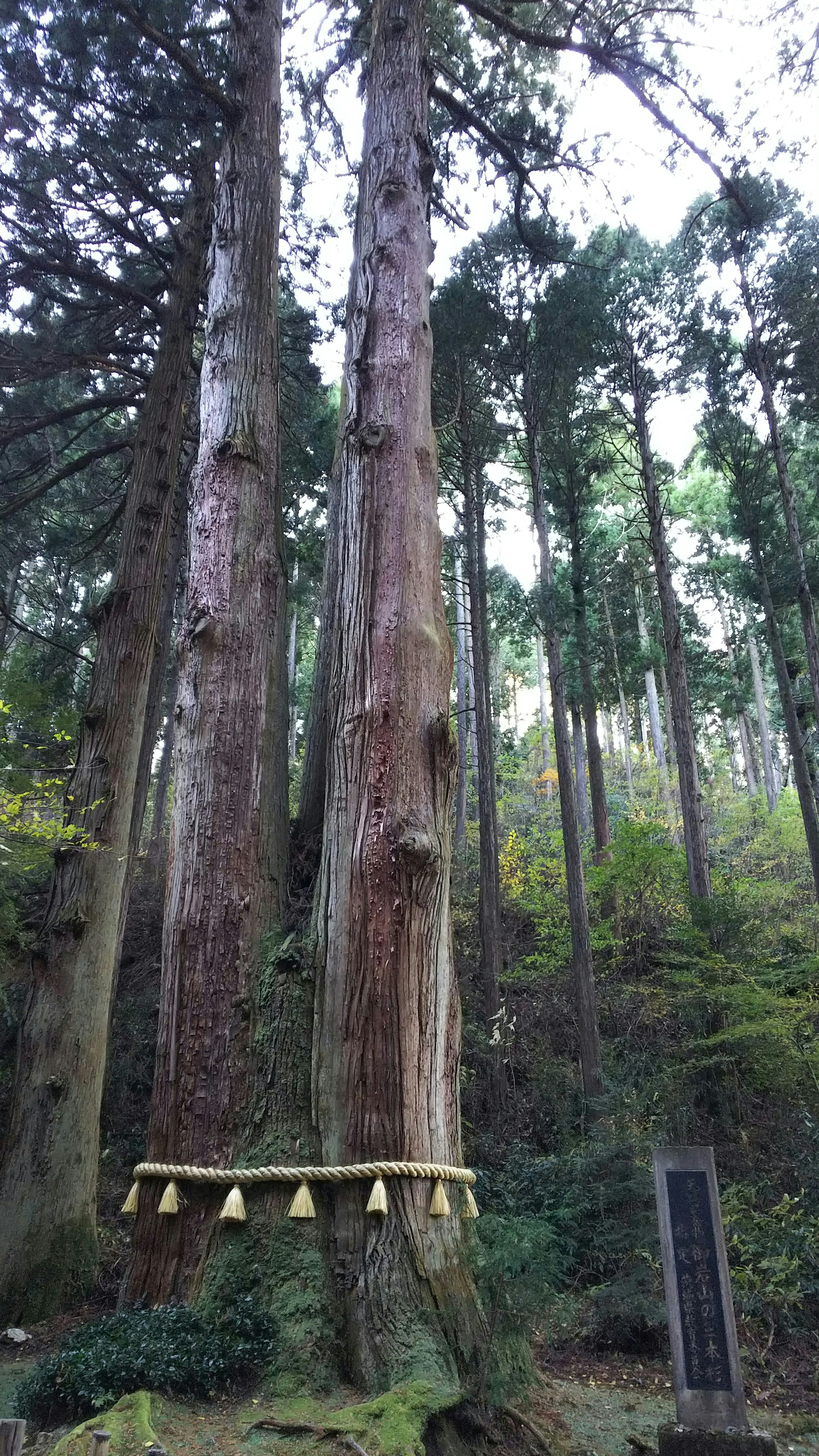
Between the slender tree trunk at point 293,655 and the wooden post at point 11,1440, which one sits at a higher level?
the slender tree trunk at point 293,655

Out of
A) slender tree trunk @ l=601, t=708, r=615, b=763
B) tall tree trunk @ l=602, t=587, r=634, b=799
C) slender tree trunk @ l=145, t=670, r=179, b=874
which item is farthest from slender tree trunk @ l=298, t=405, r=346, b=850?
slender tree trunk @ l=601, t=708, r=615, b=763

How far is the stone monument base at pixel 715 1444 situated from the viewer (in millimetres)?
3803

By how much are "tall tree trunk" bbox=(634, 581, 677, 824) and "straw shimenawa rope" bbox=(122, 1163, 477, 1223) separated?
1873 centimetres

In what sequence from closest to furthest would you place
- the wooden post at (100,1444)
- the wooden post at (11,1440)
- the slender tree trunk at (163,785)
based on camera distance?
the wooden post at (11,1440), the wooden post at (100,1444), the slender tree trunk at (163,785)

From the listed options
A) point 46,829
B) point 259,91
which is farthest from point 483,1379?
point 259,91

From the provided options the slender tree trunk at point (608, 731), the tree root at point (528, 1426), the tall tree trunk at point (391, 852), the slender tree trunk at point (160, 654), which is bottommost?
the tree root at point (528, 1426)

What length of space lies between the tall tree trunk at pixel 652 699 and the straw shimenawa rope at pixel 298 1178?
61.5 feet

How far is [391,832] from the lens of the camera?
11.7 feet

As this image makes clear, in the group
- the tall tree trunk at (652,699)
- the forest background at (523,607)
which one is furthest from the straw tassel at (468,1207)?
the tall tree trunk at (652,699)

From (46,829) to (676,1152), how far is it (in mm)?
3810

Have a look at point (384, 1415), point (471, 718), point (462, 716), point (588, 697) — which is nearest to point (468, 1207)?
point (384, 1415)

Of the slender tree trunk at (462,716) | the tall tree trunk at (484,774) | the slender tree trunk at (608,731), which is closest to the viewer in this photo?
the tall tree trunk at (484,774)

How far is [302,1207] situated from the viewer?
312 cm

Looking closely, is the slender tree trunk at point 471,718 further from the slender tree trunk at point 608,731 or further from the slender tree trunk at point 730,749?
the slender tree trunk at point 730,749
